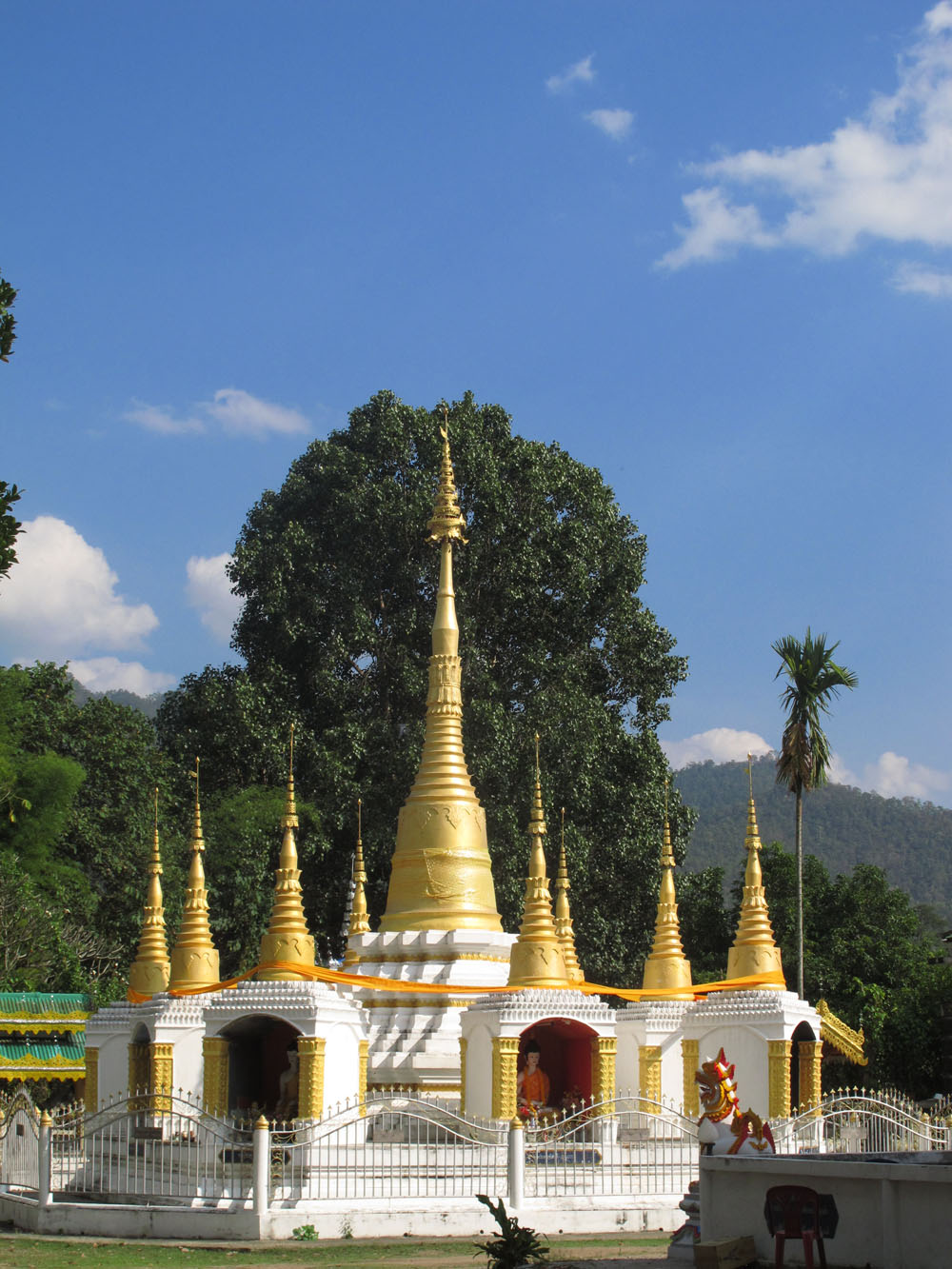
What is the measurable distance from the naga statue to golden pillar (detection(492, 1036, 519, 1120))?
7508 millimetres

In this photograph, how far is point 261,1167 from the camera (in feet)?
56.7

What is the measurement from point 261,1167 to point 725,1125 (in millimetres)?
5992

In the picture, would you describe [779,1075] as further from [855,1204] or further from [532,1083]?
[855,1204]

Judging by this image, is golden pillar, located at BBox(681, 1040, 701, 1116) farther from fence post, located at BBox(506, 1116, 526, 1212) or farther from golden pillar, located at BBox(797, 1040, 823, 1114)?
fence post, located at BBox(506, 1116, 526, 1212)

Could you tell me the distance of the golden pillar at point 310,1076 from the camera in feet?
70.5

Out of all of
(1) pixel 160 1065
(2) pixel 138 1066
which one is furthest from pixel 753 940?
(2) pixel 138 1066

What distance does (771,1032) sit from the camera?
24828 mm

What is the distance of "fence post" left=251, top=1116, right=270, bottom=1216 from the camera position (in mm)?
17125

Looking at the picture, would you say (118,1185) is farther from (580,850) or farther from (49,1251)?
(580,850)

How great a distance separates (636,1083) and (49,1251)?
1246cm

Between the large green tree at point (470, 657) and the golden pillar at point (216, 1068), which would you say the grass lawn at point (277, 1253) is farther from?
the large green tree at point (470, 657)

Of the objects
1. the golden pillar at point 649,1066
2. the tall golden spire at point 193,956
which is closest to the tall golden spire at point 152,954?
the tall golden spire at point 193,956

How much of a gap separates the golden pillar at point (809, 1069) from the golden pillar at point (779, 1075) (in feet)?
Result: 3.02

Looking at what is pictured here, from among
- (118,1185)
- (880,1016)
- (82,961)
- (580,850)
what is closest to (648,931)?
(580,850)
